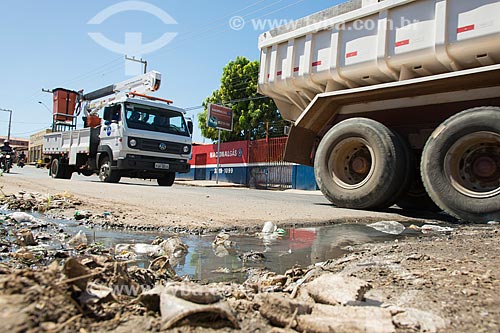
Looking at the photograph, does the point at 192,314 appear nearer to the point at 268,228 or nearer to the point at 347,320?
the point at 347,320

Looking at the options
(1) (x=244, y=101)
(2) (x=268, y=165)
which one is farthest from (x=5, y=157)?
(1) (x=244, y=101)

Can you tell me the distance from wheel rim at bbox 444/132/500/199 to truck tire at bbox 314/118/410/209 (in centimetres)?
70

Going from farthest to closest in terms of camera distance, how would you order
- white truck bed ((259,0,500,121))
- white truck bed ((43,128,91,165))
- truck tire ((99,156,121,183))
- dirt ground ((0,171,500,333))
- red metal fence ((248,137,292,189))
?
red metal fence ((248,137,292,189)) < white truck bed ((43,128,91,165)) < truck tire ((99,156,121,183)) < white truck bed ((259,0,500,121)) < dirt ground ((0,171,500,333))

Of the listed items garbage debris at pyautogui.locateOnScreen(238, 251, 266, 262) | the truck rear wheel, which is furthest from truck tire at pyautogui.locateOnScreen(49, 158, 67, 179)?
garbage debris at pyautogui.locateOnScreen(238, 251, 266, 262)

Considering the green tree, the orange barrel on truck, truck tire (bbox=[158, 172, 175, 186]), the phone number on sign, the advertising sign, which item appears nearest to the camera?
truck tire (bbox=[158, 172, 175, 186])

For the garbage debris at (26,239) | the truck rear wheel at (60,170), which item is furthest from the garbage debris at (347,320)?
the truck rear wheel at (60,170)

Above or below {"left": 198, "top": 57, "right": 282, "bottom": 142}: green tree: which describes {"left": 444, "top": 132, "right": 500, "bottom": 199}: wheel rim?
below

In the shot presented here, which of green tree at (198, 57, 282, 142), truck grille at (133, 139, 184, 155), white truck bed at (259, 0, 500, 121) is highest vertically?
green tree at (198, 57, 282, 142)

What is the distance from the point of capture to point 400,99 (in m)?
5.25

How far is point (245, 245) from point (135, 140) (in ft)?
23.6

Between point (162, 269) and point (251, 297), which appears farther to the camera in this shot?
point (162, 269)

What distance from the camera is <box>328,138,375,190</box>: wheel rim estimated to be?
5.33 meters

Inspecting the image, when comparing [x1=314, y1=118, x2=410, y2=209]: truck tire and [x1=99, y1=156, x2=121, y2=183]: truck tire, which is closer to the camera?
[x1=314, y1=118, x2=410, y2=209]: truck tire

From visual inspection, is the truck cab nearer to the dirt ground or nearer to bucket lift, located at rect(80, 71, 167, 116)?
bucket lift, located at rect(80, 71, 167, 116)
